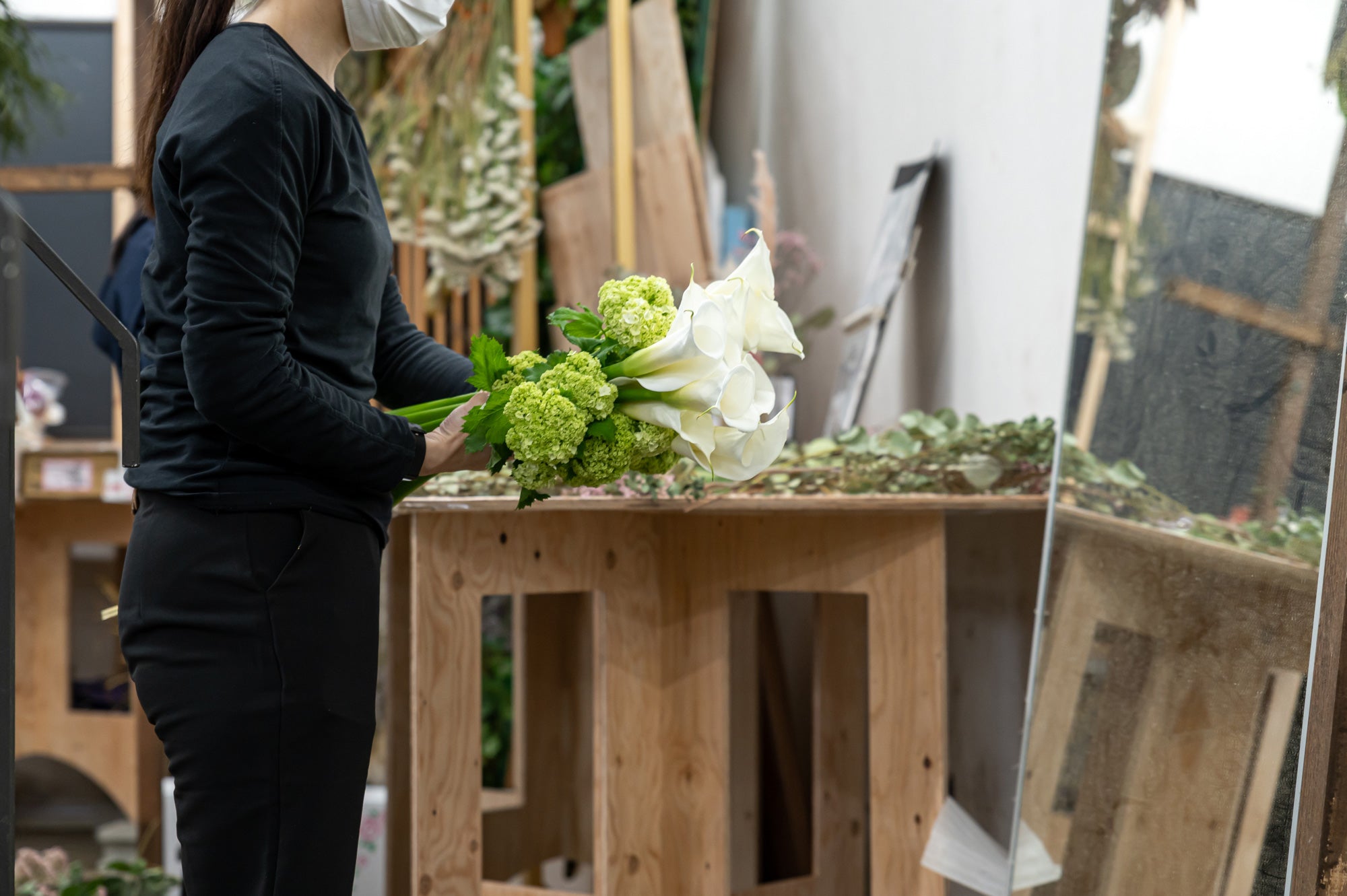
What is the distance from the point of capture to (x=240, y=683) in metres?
1.06

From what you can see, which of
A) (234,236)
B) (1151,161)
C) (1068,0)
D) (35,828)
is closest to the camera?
(234,236)

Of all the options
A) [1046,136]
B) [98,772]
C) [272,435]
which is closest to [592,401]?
[272,435]

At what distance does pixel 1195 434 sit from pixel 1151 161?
0.43 meters

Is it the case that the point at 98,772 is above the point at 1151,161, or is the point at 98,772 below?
below

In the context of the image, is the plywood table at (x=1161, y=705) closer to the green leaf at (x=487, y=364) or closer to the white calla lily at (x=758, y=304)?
the white calla lily at (x=758, y=304)

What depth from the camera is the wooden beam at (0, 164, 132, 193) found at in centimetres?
321

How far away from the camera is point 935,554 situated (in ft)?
6.07

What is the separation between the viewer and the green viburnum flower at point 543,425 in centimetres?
109

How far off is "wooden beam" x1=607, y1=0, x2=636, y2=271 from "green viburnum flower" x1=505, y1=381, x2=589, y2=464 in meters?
2.63

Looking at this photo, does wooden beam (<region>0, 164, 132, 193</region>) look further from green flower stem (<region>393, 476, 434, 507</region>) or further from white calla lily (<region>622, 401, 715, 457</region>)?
white calla lily (<region>622, 401, 715, 457</region>)

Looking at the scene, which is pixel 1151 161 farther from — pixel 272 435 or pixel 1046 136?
pixel 272 435

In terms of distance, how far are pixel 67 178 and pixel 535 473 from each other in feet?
9.03

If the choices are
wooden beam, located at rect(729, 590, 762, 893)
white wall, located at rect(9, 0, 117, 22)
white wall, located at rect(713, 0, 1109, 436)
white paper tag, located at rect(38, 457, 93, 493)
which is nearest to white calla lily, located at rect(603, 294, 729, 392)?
white wall, located at rect(713, 0, 1109, 436)

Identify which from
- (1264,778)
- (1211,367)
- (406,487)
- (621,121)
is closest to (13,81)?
(621,121)
